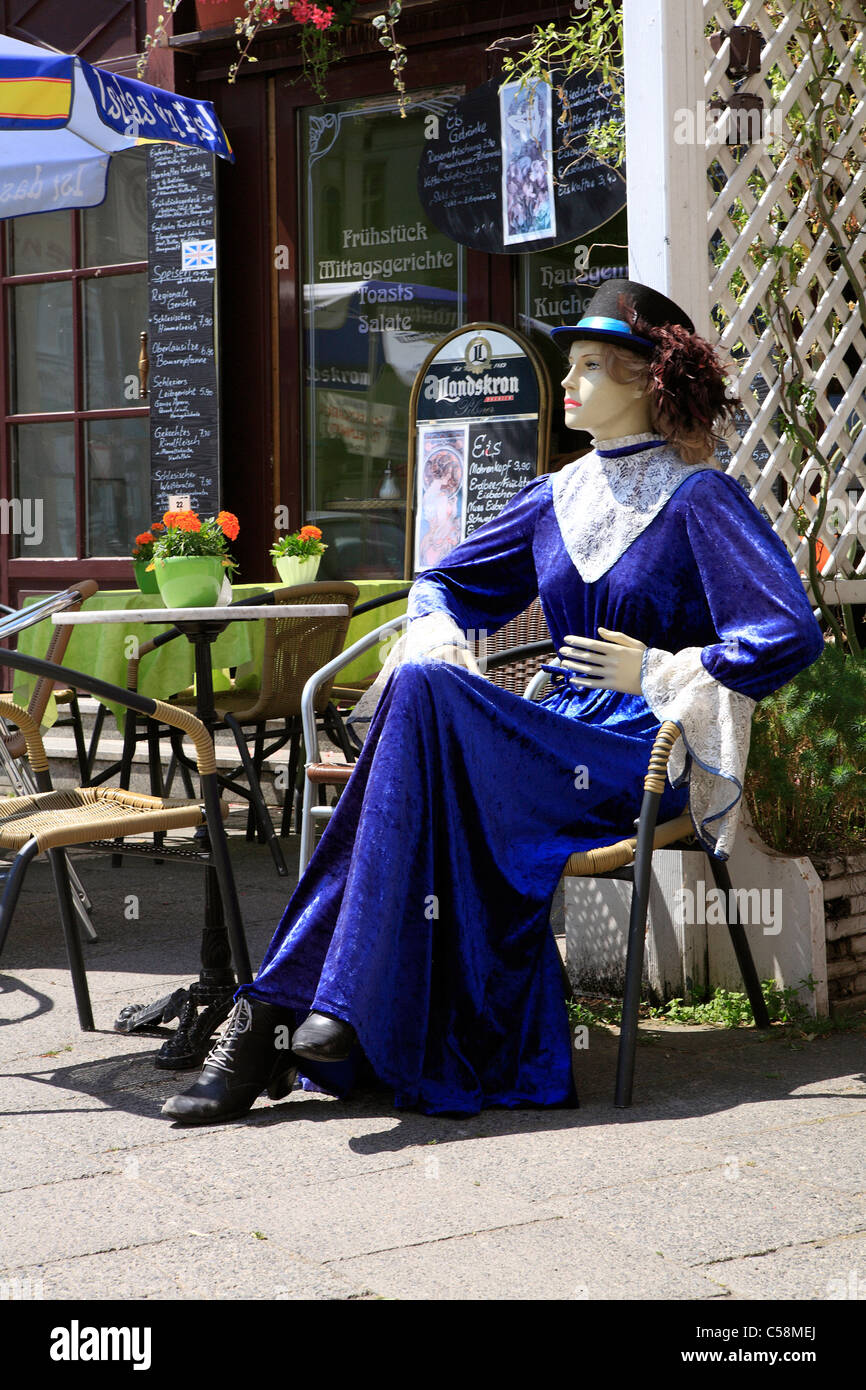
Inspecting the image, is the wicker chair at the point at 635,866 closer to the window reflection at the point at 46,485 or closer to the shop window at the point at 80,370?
the shop window at the point at 80,370

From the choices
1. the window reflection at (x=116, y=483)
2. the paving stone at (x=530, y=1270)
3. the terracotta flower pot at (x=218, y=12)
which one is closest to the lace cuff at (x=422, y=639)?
the paving stone at (x=530, y=1270)

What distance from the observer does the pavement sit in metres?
2.00

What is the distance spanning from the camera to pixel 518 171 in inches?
235

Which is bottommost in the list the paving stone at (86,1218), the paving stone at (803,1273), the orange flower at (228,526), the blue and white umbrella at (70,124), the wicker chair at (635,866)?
the paving stone at (86,1218)

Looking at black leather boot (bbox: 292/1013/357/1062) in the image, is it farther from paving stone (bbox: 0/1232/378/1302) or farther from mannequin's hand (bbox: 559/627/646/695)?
mannequin's hand (bbox: 559/627/646/695)

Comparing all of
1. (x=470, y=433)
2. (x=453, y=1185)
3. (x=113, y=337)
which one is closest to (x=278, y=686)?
(x=470, y=433)

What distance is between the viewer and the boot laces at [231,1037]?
2738 millimetres

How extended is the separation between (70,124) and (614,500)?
2579mm

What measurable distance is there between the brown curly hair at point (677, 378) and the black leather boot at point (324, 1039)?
131cm

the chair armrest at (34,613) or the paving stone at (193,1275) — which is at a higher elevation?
the chair armrest at (34,613)

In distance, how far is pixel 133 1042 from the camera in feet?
10.8

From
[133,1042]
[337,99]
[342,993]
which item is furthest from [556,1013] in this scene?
[337,99]

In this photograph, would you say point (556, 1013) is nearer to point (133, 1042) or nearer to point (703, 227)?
point (133, 1042)
